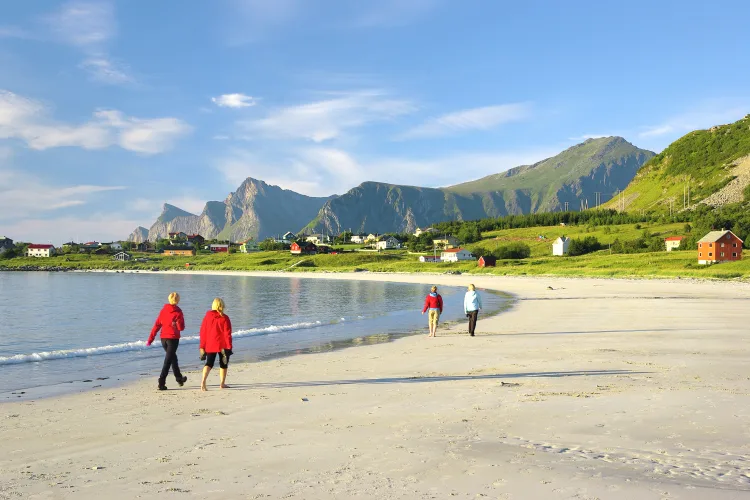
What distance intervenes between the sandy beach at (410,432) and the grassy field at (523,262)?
6378 cm

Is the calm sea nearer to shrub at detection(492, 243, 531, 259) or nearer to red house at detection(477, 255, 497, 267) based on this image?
red house at detection(477, 255, 497, 267)

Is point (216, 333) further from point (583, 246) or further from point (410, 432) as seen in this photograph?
point (583, 246)

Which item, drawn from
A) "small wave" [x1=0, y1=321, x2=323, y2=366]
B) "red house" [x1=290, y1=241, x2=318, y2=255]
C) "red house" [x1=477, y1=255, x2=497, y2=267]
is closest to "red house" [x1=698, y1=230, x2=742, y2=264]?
"red house" [x1=477, y1=255, x2=497, y2=267]

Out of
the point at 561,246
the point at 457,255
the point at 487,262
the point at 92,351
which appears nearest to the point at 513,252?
the point at 561,246

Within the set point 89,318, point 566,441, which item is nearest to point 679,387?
point 566,441

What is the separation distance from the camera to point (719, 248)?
8631 centimetres

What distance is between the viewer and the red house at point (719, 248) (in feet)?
280

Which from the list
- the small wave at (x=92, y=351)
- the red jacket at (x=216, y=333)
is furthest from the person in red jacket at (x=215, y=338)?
the small wave at (x=92, y=351)

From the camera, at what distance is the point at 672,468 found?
6957 millimetres

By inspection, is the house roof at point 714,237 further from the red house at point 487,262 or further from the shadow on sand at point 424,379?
the shadow on sand at point 424,379

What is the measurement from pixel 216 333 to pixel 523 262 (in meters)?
106

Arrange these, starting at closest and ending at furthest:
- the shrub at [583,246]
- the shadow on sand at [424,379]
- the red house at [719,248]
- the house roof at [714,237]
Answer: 1. the shadow on sand at [424,379]
2. the red house at [719,248]
3. the house roof at [714,237]
4. the shrub at [583,246]

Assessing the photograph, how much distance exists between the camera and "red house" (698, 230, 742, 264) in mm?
85438

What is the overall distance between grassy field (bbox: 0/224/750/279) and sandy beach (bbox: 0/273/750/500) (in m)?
63.8
